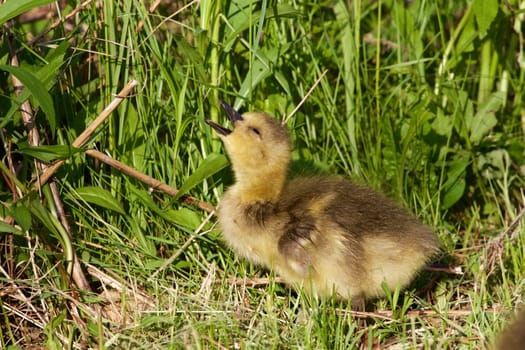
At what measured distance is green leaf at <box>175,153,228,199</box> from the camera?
3.16m

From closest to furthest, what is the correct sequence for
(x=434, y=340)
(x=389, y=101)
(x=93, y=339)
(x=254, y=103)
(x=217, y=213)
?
(x=434, y=340), (x=93, y=339), (x=217, y=213), (x=254, y=103), (x=389, y=101)

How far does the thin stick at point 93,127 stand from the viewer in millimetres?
3092

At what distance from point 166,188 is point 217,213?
209 millimetres

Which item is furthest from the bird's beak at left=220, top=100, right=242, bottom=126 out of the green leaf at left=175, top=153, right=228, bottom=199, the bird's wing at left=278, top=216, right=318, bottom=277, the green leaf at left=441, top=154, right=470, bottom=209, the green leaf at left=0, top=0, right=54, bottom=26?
the green leaf at left=441, top=154, right=470, bottom=209

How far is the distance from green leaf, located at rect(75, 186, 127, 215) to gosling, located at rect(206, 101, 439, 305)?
1.23 feet

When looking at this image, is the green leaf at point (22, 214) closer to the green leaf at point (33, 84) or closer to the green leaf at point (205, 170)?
the green leaf at point (33, 84)

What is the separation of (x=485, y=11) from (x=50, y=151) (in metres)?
1.77

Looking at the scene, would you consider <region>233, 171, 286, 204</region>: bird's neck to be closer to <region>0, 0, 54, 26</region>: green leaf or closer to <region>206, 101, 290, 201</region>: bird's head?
<region>206, 101, 290, 201</region>: bird's head

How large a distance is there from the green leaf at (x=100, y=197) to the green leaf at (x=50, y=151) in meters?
0.21

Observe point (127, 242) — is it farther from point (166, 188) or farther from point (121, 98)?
point (121, 98)

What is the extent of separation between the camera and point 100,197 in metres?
3.19

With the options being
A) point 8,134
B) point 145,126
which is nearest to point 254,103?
point 145,126

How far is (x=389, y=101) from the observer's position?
12.2 feet

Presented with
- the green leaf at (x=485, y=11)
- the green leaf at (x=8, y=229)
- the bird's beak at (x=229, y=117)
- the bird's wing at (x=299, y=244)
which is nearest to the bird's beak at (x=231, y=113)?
the bird's beak at (x=229, y=117)
